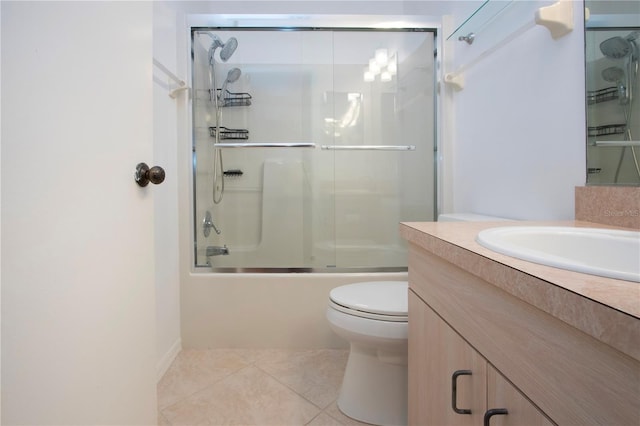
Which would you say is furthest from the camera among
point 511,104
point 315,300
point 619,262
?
point 315,300

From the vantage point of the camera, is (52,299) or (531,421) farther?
(52,299)

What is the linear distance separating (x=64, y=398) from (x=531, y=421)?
0.73 metres

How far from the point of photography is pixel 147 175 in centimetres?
80

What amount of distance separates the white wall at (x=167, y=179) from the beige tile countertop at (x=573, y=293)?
1.43 meters

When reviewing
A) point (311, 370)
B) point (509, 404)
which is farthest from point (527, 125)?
point (311, 370)

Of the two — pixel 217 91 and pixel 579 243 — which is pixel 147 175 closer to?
pixel 579 243

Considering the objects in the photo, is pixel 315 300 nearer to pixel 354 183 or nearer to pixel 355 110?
pixel 354 183

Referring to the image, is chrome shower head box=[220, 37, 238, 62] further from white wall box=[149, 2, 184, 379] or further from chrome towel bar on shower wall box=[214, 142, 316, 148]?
chrome towel bar on shower wall box=[214, 142, 316, 148]

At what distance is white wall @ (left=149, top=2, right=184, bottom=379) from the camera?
154cm

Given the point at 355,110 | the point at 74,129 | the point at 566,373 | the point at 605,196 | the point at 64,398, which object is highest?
the point at 355,110

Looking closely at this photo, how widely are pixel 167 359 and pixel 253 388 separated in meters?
0.51

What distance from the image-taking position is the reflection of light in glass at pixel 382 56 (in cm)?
200

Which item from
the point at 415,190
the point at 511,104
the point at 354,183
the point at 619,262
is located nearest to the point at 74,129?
the point at 619,262

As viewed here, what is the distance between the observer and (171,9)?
67.9 inches
